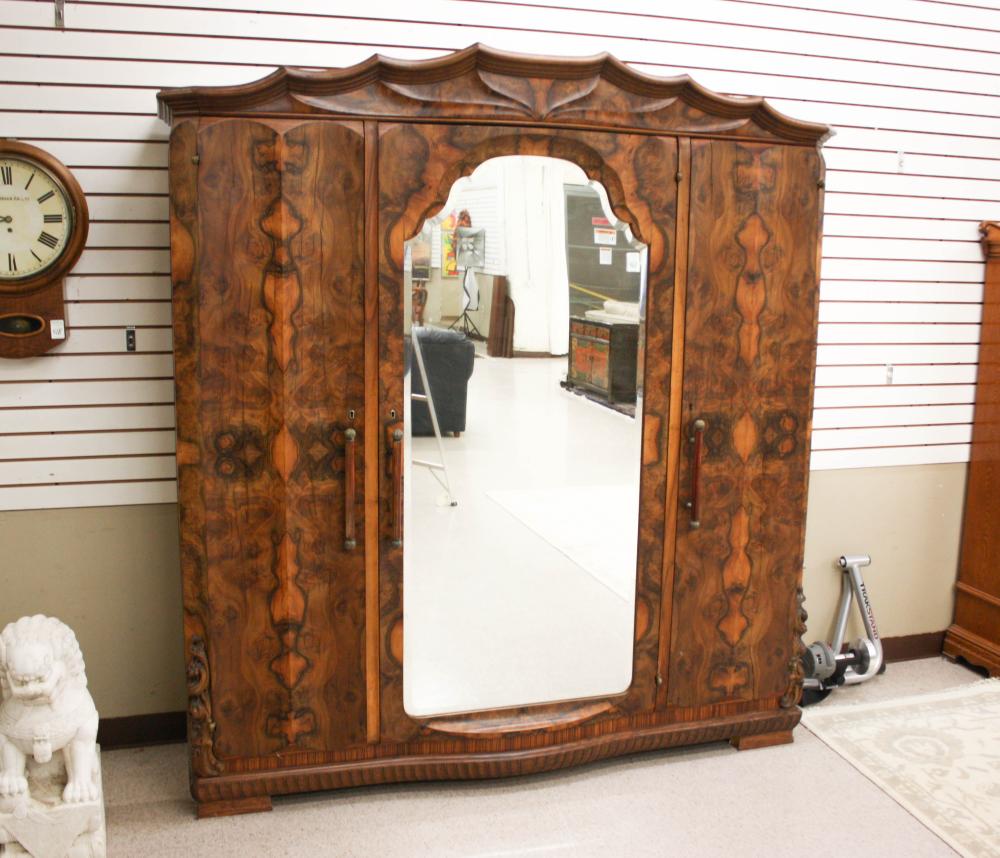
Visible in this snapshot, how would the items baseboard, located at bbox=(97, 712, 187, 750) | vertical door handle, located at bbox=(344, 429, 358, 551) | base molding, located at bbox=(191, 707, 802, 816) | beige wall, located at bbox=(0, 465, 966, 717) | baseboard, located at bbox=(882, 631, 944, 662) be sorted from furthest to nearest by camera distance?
baseboard, located at bbox=(882, 631, 944, 662), baseboard, located at bbox=(97, 712, 187, 750), beige wall, located at bbox=(0, 465, 966, 717), base molding, located at bbox=(191, 707, 802, 816), vertical door handle, located at bbox=(344, 429, 358, 551)

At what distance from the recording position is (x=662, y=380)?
3367 millimetres

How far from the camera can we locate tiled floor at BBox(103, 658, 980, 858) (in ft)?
10.2

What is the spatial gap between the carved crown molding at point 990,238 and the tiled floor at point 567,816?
227 cm

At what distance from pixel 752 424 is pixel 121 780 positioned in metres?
2.48

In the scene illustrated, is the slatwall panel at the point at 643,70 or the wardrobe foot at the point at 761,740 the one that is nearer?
the slatwall panel at the point at 643,70

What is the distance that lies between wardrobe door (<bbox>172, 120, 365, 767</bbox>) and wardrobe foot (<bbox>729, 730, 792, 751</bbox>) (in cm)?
140

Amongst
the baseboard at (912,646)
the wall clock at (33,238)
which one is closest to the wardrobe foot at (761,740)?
the baseboard at (912,646)

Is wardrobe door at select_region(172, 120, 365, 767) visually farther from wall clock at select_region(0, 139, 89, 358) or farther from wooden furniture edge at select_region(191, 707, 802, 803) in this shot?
wall clock at select_region(0, 139, 89, 358)

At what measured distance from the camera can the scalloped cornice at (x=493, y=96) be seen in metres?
2.88

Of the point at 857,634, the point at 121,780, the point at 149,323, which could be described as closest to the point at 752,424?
the point at 857,634

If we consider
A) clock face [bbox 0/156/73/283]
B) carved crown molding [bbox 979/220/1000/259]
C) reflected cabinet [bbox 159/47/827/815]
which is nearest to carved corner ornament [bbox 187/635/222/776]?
reflected cabinet [bbox 159/47/827/815]

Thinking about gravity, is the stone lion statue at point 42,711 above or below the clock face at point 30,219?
below

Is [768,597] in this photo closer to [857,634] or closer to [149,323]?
[857,634]

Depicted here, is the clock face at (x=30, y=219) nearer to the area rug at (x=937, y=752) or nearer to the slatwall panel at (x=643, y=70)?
the slatwall panel at (x=643, y=70)
